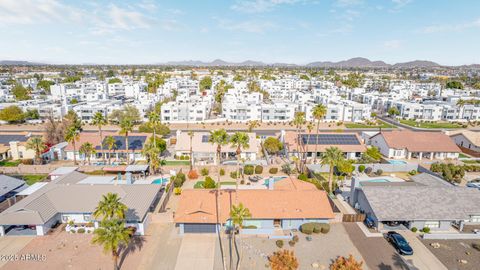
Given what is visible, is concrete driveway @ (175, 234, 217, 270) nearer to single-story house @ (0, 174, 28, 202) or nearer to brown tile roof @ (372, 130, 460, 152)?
single-story house @ (0, 174, 28, 202)

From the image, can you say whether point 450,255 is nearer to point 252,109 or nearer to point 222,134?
point 222,134

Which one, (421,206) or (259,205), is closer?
(259,205)

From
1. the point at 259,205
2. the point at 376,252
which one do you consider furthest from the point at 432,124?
the point at 259,205

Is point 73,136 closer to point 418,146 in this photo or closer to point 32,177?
point 32,177

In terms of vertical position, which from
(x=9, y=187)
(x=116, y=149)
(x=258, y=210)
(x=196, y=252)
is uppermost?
(x=116, y=149)

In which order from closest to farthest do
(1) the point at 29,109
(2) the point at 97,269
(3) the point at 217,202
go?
(2) the point at 97,269 → (3) the point at 217,202 → (1) the point at 29,109

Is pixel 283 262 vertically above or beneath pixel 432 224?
above

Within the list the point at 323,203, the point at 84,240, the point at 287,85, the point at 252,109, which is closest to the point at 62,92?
the point at 252,109
